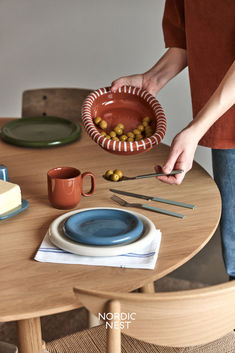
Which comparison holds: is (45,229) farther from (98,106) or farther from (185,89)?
(185,89)

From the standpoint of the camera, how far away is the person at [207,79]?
1355mm

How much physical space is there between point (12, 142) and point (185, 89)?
1432 mm

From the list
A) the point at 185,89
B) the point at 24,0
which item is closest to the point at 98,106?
the point at 185,89

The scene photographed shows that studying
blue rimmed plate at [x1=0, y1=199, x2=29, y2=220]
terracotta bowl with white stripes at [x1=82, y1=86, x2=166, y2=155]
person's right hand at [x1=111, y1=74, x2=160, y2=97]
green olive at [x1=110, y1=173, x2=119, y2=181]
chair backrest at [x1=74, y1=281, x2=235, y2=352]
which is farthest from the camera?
person's right hand at [x1=111, y1=74, x2=160, y2=97]

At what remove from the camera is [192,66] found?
5.60 feet

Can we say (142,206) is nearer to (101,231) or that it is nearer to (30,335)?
(101,231)

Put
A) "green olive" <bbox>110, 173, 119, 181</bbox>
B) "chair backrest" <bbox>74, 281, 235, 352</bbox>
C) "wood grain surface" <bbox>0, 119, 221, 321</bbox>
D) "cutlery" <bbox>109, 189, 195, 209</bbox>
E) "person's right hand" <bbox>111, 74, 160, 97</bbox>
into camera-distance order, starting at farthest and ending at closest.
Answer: "person's right hand" <bbox>111, 74, 160, 97</bbox> < "green olive" <bbox>110, 173, 119, 181</bbox> < "cutlery" <bbox>109, 189, 195, 209</bbox> < "wood grain surface" <bbox>0, 119, 221, 321</bbox> < "chair backrest" <bbox>74, 281, 235, 352</bbox>

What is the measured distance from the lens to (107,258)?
1.08 metres

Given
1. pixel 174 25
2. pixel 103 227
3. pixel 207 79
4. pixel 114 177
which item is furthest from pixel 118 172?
pixel 174 25

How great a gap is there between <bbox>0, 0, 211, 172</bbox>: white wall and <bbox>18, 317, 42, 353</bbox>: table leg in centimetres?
190

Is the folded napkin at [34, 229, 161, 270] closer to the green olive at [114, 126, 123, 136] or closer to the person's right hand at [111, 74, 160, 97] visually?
the green olive at [114, 126, 123, 136]

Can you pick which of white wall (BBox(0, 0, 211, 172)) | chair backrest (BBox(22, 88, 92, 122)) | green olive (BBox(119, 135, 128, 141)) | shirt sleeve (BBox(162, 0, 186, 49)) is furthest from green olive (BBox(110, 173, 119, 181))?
white wall (BBox(0, 0, 211, 172))

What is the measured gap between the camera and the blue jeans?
1696 mm

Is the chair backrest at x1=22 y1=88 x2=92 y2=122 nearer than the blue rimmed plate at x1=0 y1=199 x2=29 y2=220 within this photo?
No
